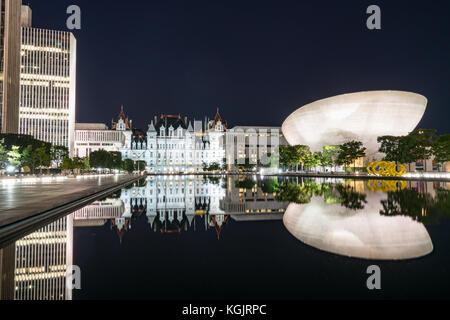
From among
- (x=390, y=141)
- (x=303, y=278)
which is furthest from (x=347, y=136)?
(x=303, y=278)

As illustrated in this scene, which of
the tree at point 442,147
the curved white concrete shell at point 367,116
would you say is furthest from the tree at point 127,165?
the tree at point 442,147

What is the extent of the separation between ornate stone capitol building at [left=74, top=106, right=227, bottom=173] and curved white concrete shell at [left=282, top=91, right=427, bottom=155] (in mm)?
55642

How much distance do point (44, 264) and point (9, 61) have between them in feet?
274

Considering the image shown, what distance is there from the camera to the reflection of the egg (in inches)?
263

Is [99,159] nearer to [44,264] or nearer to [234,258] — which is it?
[44,264]

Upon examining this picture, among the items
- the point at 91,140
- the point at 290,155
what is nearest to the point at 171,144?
the point at 91,140

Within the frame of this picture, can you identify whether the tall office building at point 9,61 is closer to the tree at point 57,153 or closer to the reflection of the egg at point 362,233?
the tree at point 57,153

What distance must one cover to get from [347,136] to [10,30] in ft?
282

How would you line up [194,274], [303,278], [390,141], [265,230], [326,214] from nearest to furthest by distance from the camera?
1. [303,278]
2. [194,274]
3. [265,230]
4. [326,214]
5. [390,141]

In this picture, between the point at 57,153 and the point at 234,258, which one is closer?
the point at 234,258

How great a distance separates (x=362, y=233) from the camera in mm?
8172

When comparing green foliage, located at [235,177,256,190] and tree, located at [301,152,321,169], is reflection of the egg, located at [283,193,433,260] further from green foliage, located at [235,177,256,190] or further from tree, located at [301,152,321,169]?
tree, located at [301,152,321,169]

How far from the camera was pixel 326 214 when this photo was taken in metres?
11.2
